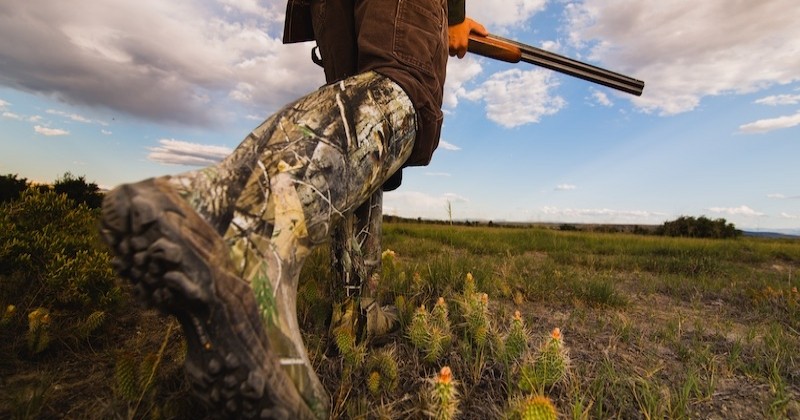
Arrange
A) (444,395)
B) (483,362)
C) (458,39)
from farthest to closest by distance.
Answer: (458,39) < (483,362) < (444,395)

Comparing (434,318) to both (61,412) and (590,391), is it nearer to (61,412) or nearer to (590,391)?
(590,391)

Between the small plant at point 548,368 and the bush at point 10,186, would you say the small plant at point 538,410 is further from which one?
the bush at point 10,186

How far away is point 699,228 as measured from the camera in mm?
13758

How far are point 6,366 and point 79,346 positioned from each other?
24 cm

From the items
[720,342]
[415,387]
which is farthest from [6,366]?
[720,342]

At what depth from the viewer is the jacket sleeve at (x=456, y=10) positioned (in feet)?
8.28

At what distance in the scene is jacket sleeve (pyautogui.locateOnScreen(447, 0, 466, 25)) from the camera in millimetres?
2523

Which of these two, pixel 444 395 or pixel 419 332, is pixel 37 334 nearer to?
pixel 419 332

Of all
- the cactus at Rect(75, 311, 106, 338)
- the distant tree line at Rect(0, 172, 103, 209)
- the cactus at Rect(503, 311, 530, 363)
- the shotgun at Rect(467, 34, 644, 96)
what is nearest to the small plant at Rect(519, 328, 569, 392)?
the cactus at Rect(503, 311, 530, 363)

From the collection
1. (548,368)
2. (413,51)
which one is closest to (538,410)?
(548,368)

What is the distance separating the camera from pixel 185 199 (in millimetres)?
917

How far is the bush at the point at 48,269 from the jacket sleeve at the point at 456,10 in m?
2.37

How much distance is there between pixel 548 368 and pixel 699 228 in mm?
15163

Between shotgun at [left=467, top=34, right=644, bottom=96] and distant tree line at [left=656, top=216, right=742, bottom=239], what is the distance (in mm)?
10794
